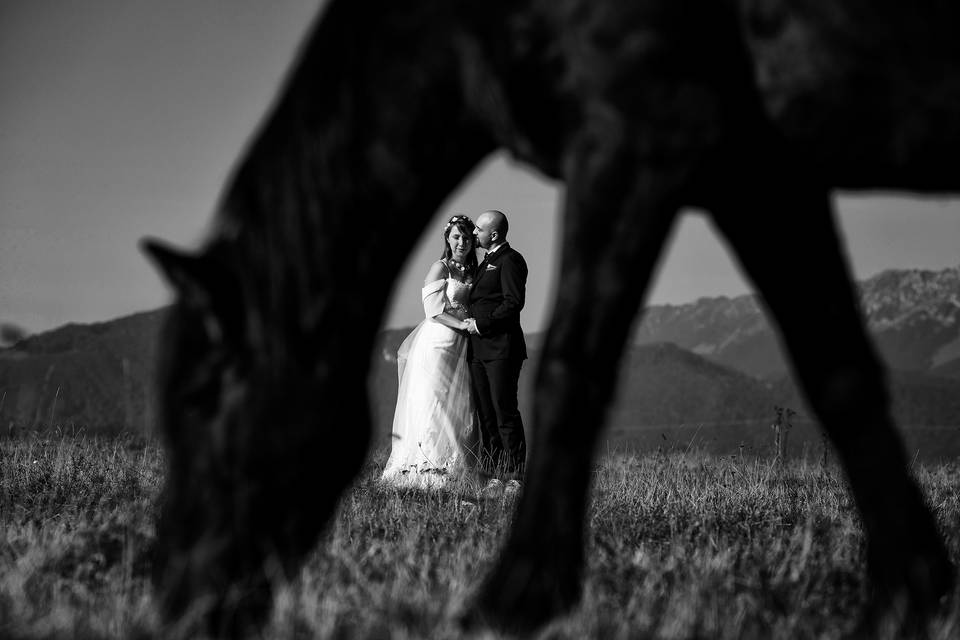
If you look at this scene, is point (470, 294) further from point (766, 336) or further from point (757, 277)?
point (766, 336)

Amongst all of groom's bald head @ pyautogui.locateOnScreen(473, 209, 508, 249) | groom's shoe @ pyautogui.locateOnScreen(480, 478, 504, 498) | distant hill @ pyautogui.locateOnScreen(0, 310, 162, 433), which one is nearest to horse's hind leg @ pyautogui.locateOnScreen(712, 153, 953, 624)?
groom's shoe @ pyautogui.locateOnScreen(480, 478, 504, 498)

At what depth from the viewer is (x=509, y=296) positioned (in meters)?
7.29

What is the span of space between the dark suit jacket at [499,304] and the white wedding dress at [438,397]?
13.0 inches

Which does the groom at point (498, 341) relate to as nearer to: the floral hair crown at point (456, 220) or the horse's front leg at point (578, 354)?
the floral hair crown at point (456, 220)

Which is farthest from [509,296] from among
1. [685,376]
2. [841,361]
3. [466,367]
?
[685,376]

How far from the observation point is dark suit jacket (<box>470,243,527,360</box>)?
23.9ft

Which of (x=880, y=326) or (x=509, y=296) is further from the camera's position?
(x=880, y=326)

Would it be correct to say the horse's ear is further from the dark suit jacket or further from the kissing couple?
the dark suit jacket

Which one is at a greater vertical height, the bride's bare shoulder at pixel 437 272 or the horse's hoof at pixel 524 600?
the bride's bare shoulder at pixel 437 272

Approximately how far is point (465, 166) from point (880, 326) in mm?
167236

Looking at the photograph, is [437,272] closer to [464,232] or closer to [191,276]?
[464,232]

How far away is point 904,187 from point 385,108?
1.43 m

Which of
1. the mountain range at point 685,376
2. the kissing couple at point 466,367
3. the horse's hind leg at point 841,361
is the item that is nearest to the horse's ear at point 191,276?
the mountain range at point 685,376

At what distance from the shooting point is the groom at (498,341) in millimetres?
7305
